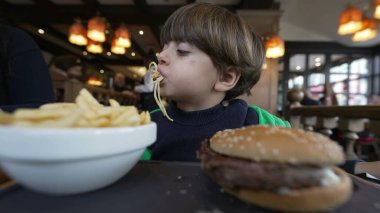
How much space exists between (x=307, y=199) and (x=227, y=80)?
74cm

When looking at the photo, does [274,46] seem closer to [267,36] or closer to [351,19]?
[267,36]

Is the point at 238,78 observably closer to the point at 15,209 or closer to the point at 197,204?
the point at 197,204

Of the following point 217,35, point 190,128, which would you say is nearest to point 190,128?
point 190,128

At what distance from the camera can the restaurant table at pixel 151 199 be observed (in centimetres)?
40

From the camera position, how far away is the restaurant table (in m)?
0.40

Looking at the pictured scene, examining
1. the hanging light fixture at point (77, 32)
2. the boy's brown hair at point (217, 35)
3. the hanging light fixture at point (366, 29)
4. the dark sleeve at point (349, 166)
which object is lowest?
the dark sleeve at point (349, 166)

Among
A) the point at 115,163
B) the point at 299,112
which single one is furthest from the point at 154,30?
the point at 115,163

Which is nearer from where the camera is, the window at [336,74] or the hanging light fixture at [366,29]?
the hanging light fixture at [366,29]

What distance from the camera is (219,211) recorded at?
39cm

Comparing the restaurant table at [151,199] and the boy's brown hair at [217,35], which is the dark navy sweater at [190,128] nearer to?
the boy's brown hair at [217,35]

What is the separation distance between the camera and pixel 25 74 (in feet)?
5.15

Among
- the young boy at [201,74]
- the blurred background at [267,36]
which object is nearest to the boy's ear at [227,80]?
the young boy at [201,74]

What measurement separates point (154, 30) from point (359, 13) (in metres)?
5.05

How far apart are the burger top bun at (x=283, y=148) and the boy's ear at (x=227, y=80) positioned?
567 millimetres
